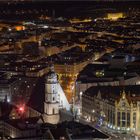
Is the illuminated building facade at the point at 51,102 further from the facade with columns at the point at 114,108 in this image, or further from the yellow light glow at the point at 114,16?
the yellow light glow at the point at 114,16

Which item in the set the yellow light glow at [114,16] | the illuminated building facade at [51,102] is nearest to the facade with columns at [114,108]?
the illuminated building facade at [51,102]

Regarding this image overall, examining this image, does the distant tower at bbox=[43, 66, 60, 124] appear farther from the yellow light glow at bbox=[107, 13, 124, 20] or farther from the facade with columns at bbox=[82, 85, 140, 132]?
the yellow light glow at bbox=[107, 13, 124, 20]

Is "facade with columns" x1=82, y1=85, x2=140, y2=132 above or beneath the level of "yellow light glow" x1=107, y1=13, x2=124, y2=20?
above

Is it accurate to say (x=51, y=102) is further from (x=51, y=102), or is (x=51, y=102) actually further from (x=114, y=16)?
(x=114, y=16)

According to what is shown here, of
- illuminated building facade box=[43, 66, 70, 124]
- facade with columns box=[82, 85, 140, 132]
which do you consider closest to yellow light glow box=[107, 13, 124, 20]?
facade with columns box=[82, 85, 140, 132]

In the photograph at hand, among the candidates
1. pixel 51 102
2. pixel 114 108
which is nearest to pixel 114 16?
pixel 114 108

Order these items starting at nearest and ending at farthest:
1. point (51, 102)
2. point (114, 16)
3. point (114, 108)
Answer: point (51, 102)
point (114, 108)
point (114, 16)
